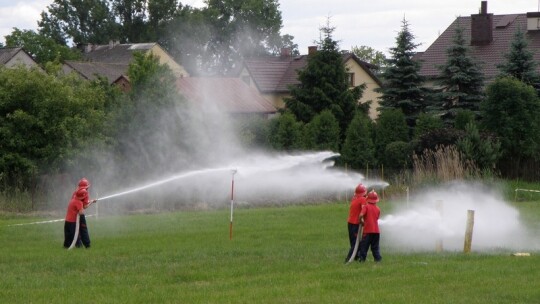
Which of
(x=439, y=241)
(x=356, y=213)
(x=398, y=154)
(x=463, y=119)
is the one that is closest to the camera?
(x=356, y=213)

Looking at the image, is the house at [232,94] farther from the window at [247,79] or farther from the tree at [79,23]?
the tree at [79,23]

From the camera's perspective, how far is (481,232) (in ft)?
94.2

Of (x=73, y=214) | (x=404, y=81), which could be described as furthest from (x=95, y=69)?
(x=73, y=214)

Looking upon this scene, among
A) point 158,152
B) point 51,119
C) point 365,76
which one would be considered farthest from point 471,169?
point 365,76

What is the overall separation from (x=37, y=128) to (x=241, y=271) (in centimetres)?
2548

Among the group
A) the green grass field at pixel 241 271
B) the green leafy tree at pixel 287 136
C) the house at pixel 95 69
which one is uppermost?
the house at pixel 95 69

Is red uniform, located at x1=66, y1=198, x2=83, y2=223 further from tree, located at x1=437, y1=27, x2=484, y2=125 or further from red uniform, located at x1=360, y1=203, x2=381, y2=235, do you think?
tree, located at x1=437, y1=27, x2=484, y2=125

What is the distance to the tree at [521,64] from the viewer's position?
187ft

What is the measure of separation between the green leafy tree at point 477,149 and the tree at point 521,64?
395 inches

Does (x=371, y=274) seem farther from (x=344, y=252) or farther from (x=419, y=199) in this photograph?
(x=419, y=199)

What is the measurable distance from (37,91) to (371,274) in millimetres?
27839

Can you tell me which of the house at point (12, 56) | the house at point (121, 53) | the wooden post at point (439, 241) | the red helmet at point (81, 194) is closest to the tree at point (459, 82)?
the wooden post at point (439, 241)

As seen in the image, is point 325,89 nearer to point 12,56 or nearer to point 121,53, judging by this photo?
point 12,56

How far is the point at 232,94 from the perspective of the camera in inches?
3110
